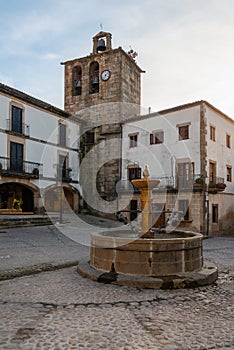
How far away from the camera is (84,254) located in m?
9.06

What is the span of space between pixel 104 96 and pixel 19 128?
842 cm

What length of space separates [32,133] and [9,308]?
19057mm

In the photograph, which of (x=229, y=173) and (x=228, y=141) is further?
(x=228, y=141)

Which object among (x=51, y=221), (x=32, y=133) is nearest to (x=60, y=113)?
(x=32, y=133)

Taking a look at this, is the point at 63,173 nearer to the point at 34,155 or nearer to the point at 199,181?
the point at 34,155

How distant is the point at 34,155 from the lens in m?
22.2

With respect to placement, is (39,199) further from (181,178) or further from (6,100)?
(181,178)

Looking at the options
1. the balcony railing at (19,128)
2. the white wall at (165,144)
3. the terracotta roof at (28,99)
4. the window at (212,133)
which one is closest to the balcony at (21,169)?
the balcony railing at (19,128)

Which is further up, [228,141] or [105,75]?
[105,75]

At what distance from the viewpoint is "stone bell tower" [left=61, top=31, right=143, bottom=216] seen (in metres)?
24.7

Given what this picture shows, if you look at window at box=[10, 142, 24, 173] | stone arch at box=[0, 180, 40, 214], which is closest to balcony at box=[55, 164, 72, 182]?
stone arch at box=[0, 180, 40, 214]

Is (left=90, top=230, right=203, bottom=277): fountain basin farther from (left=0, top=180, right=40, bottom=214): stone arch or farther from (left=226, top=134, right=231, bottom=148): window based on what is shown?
(left=226, top=134, right=231, bottom=148): window

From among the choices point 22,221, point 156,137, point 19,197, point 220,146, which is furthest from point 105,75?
point 22,221

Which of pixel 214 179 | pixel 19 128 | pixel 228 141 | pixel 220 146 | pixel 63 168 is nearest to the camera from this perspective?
pixel 214 179
